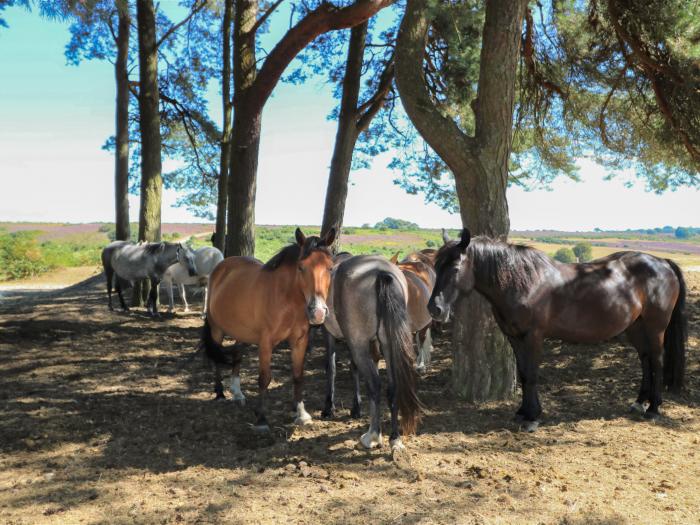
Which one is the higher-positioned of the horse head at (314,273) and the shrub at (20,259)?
the horse head at (314,273)

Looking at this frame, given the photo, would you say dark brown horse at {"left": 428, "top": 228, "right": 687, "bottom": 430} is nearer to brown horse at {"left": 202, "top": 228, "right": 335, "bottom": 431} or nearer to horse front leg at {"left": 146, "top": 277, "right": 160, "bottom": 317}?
brown horse at {"left": 202, "top": 228, "right": 335, "bottom": 431}

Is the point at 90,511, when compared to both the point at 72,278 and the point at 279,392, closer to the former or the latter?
the point at 279,392

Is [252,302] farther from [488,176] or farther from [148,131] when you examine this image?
[148,131]

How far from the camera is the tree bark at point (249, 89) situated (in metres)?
9.61

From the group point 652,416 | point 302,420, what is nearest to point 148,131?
Answer: point 302,420

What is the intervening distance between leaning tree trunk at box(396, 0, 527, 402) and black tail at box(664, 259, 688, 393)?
185 cm

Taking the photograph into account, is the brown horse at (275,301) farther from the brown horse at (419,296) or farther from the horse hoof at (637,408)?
the horse hoof at (637,408)

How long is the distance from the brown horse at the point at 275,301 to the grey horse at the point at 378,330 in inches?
12.5

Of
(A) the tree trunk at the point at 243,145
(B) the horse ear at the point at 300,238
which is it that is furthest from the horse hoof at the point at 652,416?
(A) the tree trunk at the point at 243,145

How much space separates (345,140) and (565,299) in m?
8.13

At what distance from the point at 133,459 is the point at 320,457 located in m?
1.66

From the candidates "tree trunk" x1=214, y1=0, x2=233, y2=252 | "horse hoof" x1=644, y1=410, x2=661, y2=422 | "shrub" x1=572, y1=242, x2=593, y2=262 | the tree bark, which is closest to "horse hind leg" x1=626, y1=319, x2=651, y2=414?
"horse hoof" x1=644, y1=410, x2=661, y2=422

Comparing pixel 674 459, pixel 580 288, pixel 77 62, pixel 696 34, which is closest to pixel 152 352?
pixel 580 288

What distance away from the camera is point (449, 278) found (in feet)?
17.8
